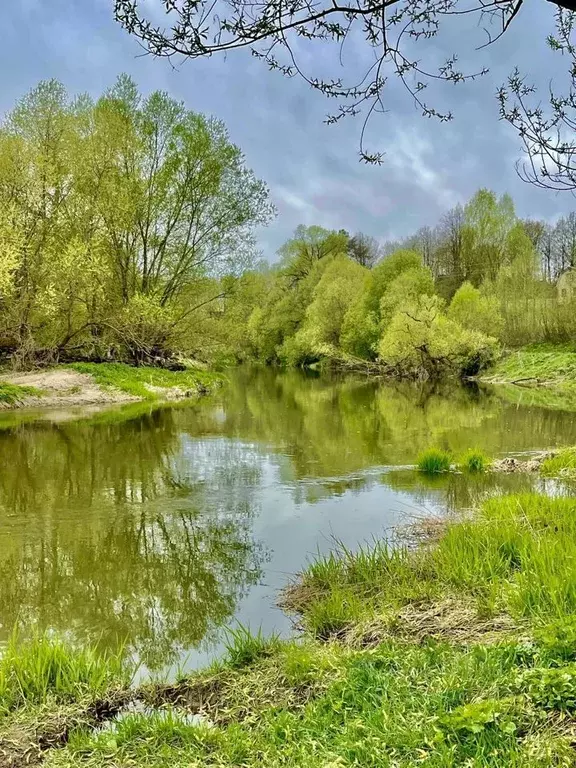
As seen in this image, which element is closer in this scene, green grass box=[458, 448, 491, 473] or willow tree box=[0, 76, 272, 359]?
green grass box=[458, 448, 491, 473]

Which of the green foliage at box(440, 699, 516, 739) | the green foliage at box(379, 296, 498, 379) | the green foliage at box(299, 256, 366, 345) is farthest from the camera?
the green foliage at box(299, 256, 366, 345)

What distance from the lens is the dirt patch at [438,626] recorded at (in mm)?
3631

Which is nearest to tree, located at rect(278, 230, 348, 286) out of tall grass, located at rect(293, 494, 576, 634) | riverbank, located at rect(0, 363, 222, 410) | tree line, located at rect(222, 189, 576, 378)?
tree line, located at rect(222, 189, 576, 378)

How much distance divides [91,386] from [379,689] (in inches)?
754

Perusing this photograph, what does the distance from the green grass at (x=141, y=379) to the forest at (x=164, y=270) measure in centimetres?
144

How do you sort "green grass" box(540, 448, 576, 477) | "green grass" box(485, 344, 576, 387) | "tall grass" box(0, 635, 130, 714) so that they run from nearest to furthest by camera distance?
"tall grass" box(0, 635, 130, 714) < "green grass" box(540, 448, 576, 477) < "green grass" box(485, 344, 576, 387)

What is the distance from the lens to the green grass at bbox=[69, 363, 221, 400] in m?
21.6

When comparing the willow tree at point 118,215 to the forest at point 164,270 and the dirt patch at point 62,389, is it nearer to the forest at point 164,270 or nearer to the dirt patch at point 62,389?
the forest at point 164,270

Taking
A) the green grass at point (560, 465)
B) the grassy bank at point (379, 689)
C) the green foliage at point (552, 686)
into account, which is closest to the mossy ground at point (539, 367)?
the green grass at point (560, 465)

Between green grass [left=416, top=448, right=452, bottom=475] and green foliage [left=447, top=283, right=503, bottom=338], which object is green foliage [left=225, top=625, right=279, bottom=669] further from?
green foliage [left=447, top=283, right=503, bottom=338]

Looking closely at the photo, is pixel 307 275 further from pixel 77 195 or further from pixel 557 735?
pixel 557 735

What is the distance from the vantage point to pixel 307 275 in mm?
52000

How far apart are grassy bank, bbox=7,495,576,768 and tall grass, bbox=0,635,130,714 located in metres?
0.01

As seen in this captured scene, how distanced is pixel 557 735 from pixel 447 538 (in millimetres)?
2970
